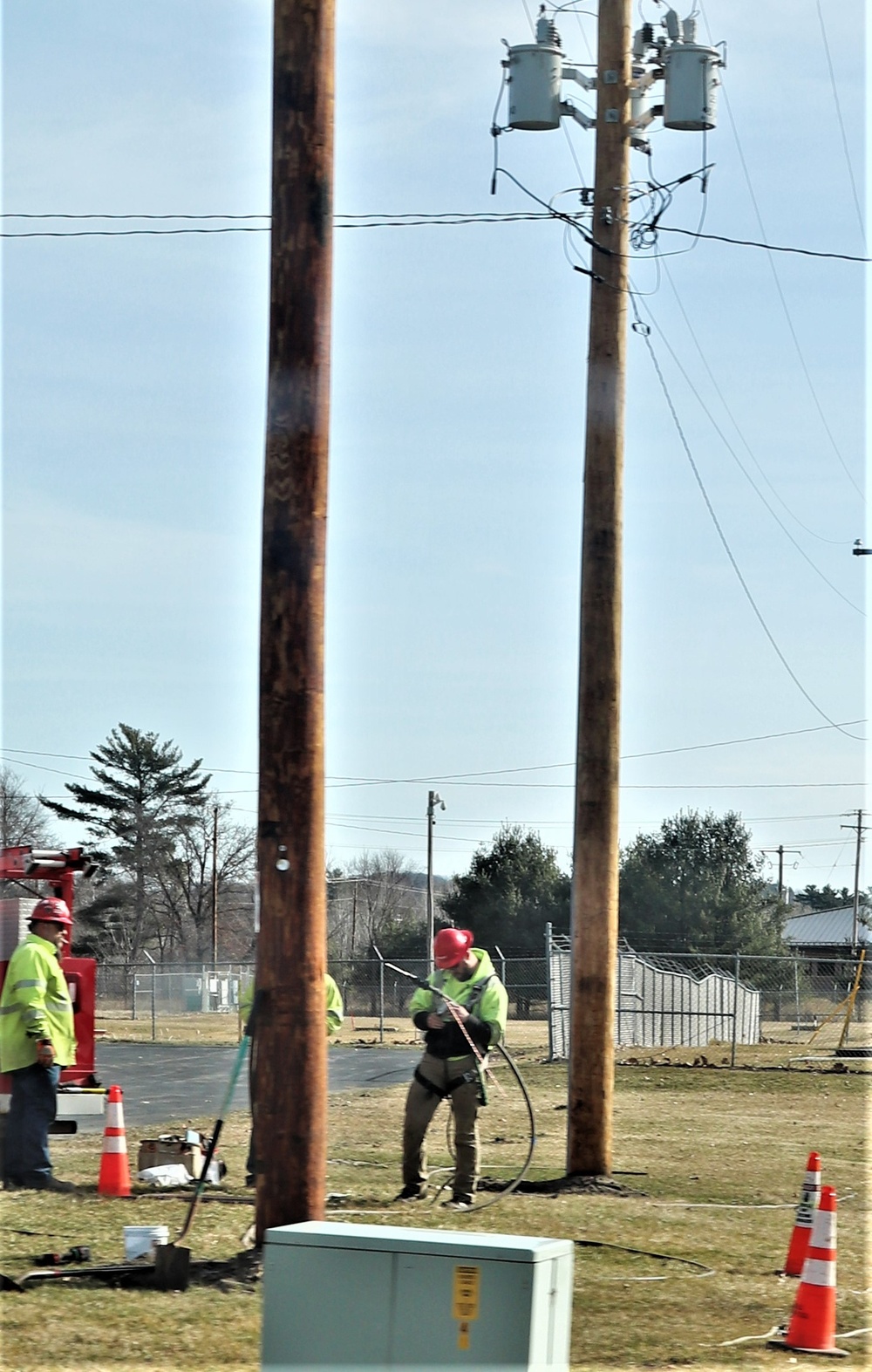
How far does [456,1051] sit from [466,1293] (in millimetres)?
6702

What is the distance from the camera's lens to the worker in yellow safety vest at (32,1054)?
11.1 m

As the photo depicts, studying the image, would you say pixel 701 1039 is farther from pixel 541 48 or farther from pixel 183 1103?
pixel 541 48

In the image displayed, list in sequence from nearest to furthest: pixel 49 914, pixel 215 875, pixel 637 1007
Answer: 1. pixel 49 914
2. pixel 637 1007
3. pixel 215 875

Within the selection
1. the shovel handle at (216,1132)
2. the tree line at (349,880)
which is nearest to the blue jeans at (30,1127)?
the shovel handle at (216,1132)

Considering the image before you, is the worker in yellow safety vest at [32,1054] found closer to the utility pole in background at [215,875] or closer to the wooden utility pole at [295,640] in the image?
Answer: the wooden utility pole at [295,640]

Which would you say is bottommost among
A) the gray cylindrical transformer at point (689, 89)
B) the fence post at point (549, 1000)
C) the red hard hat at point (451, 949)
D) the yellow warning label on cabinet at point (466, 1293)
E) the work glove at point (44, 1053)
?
the fence post at point (549, 1000)

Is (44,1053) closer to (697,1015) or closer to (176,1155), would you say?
(176,1155)

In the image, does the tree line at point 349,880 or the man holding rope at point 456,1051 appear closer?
the man holding rope at point 456,1051

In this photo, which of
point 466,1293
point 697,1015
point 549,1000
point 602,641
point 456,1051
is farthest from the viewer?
point 697,1015

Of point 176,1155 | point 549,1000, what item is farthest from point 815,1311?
point 549,1000

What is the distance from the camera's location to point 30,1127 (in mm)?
11180

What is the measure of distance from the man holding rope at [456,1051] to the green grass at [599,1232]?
31 cm

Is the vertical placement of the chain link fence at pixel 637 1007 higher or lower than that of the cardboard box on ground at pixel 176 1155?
lower

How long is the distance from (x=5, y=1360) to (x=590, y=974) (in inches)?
245
